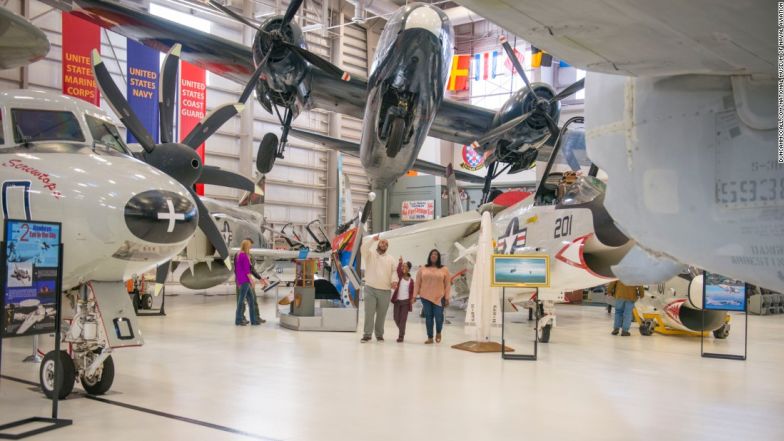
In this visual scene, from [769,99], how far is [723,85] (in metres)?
0.22

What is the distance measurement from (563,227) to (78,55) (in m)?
16.4

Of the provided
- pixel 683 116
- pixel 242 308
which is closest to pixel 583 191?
pixel 683 116

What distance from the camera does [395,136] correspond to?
1041 centimetres

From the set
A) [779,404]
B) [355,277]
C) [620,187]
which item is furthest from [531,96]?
[620,187]

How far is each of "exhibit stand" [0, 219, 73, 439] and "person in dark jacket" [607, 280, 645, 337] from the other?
9.67 meters

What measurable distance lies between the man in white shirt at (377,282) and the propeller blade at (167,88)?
3507mm

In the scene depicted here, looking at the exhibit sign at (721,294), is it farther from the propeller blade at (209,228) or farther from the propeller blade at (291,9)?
the propeller blade at (291,9)

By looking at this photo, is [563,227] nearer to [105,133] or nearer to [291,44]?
[291,44]

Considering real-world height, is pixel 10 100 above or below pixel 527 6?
above

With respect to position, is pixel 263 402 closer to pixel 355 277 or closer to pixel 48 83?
pixel 355 277

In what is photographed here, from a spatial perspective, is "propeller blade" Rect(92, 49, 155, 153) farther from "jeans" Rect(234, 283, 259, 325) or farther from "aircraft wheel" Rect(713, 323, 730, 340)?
"aircraft wheel" Rect(713, 323, 730, 340)

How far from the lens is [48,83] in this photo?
2305 centimetres

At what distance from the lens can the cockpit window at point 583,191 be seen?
336 inches

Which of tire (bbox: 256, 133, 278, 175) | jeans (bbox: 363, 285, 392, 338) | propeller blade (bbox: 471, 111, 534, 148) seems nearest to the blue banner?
tire (bbox: 256, 133, 278, 175)
